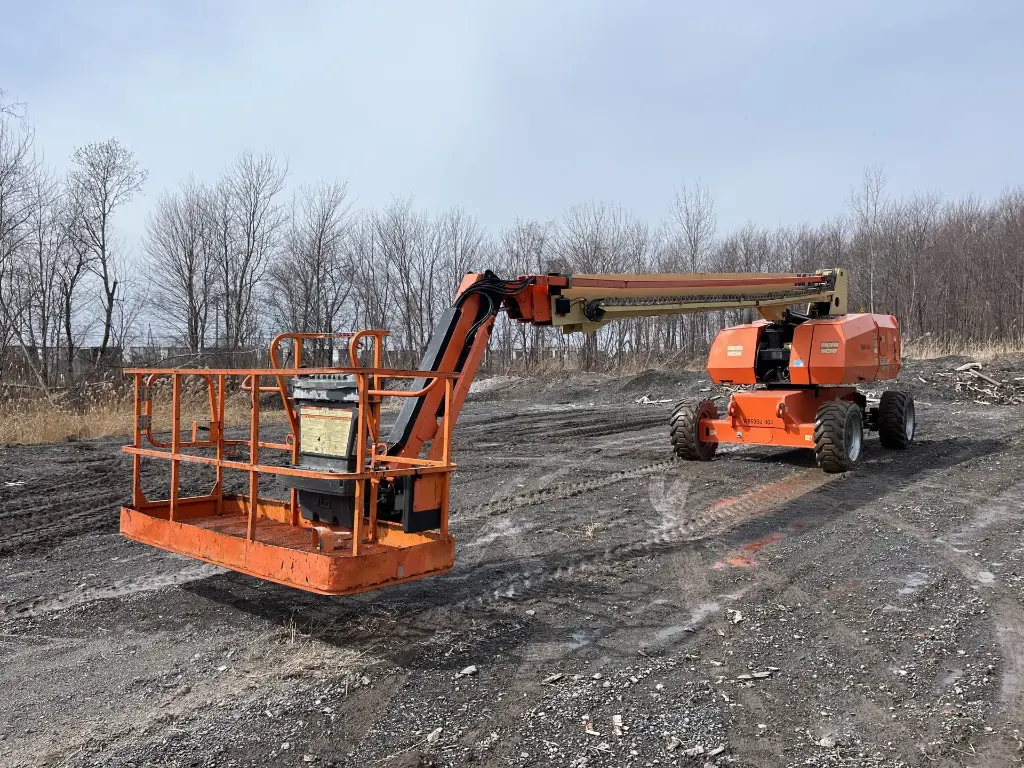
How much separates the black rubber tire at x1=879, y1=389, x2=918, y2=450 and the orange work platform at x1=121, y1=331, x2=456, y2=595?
9000 mm

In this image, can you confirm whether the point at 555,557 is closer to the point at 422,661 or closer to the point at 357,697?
the point at 422,661

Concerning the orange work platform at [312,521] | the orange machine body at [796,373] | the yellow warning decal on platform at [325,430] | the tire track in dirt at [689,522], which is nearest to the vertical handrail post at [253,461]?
the orange work platform at [312,521]

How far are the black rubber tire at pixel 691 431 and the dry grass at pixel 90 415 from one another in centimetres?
775

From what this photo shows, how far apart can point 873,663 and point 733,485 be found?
5.44m

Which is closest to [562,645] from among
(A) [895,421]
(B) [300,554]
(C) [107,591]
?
(B) [300,554]

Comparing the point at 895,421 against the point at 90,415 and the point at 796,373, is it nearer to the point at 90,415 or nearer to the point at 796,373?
the point at 796,373

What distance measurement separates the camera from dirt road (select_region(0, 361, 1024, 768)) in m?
3.48

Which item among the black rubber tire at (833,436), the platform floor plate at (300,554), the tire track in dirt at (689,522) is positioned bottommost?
the tire track in dirt at (689,522)

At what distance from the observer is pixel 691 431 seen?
11188mm

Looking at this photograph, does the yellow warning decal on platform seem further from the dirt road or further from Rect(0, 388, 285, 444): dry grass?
Rect(0, 388, 285, 444): dry grass

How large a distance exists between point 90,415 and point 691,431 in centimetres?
1172

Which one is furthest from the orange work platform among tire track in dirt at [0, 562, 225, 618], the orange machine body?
the orange machine body

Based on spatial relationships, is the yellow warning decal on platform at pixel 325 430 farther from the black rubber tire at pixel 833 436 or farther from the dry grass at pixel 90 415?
the dry grass at pixel 90 415

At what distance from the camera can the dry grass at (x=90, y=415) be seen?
1347cm
